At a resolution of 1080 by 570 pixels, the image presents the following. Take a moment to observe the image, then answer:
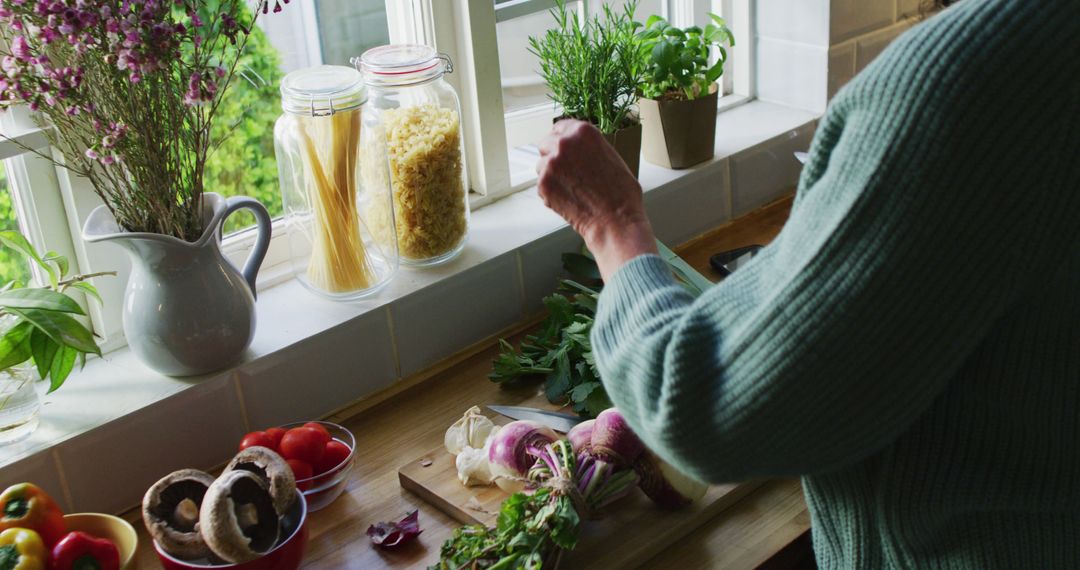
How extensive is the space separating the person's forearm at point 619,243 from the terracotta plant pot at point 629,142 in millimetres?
749

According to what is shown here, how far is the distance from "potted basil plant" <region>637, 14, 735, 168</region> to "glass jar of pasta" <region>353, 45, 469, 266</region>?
1.20ft

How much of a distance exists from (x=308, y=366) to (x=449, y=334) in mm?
222

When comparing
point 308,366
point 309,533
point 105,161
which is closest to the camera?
point 105,161

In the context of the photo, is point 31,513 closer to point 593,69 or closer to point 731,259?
point 593,69

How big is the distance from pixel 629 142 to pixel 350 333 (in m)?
0.52

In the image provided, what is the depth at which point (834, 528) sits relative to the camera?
2.93 feet

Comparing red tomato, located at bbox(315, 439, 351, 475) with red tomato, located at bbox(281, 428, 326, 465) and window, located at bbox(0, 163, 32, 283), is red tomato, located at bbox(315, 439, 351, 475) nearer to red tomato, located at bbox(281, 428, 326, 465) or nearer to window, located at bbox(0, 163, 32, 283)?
red tomato, located at bbox(281, 428, 326, 465)

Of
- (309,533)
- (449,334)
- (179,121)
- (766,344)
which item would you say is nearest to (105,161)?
(179,121)

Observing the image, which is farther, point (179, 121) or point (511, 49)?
point (511, 49)

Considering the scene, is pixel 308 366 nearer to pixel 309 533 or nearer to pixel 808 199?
pixel 309 533

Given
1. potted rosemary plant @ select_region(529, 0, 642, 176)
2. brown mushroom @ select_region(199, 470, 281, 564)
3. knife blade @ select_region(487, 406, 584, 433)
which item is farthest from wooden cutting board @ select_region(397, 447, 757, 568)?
potted rosemary plant @ select_region(529, 0, 642, 176)

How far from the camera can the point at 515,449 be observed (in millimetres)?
1216

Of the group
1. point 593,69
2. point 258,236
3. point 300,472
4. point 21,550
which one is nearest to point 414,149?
point 258,236

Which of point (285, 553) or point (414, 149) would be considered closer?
point (285, 553)
